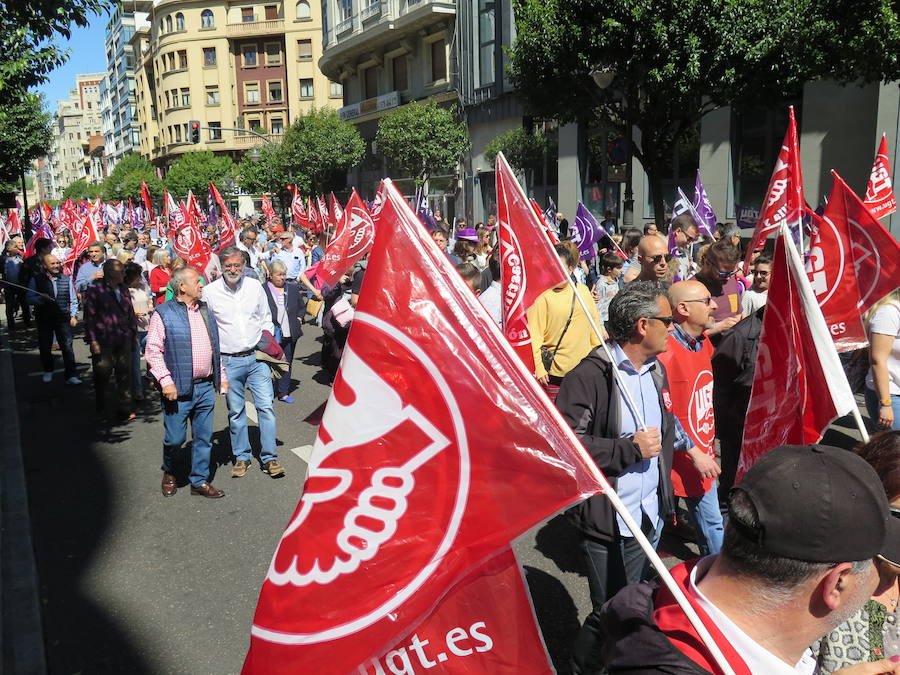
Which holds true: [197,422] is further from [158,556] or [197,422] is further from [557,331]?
[557,331]

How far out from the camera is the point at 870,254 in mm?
4688

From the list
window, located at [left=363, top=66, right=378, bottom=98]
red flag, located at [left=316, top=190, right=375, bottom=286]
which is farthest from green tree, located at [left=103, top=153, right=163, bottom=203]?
red flag, located at [left=316, top=190, right=375, bottom=286]

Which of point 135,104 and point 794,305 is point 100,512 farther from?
point 135,104

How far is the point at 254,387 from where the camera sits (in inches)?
234

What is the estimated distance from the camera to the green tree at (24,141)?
902 inches

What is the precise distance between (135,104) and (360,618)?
103105mm

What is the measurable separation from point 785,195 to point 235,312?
4761mm

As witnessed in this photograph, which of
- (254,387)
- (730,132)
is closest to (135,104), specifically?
(730,132)

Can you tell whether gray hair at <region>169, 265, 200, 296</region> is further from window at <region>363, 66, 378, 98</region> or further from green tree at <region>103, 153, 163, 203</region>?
green tree at <region>103, 153, 163, 203</region>

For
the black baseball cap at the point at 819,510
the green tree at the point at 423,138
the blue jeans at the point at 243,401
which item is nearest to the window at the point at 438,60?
the green tree at the point at 423,138

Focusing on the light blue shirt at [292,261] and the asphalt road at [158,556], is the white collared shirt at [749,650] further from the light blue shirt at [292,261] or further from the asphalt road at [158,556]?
the light blue shirt at [292,261]

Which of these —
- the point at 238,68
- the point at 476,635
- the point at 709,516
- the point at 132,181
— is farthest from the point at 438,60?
the point at 132,181

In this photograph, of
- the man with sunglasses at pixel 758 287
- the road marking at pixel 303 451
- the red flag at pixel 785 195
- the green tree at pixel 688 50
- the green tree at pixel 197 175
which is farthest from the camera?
the green tree at pixel 197 175

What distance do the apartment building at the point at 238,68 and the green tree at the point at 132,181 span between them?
4405mm
